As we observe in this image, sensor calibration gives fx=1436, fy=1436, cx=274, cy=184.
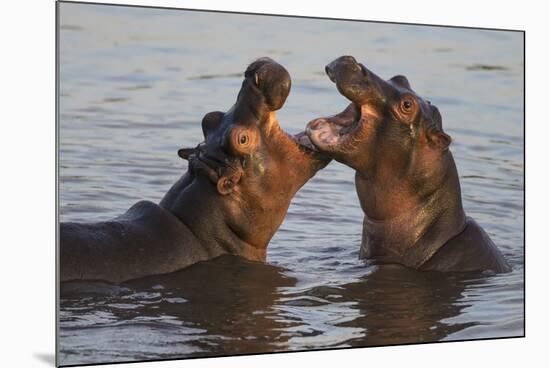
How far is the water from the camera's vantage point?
26.6 feet

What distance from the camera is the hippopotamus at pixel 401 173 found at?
875 cm

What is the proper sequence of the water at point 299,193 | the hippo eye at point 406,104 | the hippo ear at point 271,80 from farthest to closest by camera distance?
the hippo eye at point 406,104 < the hippo ear at point 271,80 < the water at point 299,193

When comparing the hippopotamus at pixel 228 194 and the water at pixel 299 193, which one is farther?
the hippopotamus at pixel 228 194

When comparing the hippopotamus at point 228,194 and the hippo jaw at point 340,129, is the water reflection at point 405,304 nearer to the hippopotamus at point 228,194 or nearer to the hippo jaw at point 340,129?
the hippopotamus at point 228,194

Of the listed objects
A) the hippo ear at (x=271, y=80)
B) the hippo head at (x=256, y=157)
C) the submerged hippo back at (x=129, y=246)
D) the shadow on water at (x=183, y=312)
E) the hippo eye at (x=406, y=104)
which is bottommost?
the shadow on water at (x=183, y=312)

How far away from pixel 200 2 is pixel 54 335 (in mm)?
2167

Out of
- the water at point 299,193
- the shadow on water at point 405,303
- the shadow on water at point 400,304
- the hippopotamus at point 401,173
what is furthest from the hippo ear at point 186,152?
the shadow on water at point 405,303

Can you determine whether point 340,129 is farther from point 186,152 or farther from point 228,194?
point 186,152

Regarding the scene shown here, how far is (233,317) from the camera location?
8.17 meters

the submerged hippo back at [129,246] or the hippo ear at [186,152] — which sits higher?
the hippo ear at [186,152]

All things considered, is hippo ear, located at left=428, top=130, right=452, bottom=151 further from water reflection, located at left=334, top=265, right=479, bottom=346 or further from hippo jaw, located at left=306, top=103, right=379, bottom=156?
water reflection, located at left=334, top=265, right=479, bottom=346

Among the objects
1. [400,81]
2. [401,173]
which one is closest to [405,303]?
[401,173]

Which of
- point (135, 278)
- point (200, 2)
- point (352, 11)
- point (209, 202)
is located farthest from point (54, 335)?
point (352, 11)

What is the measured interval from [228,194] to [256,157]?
0.92 ft
